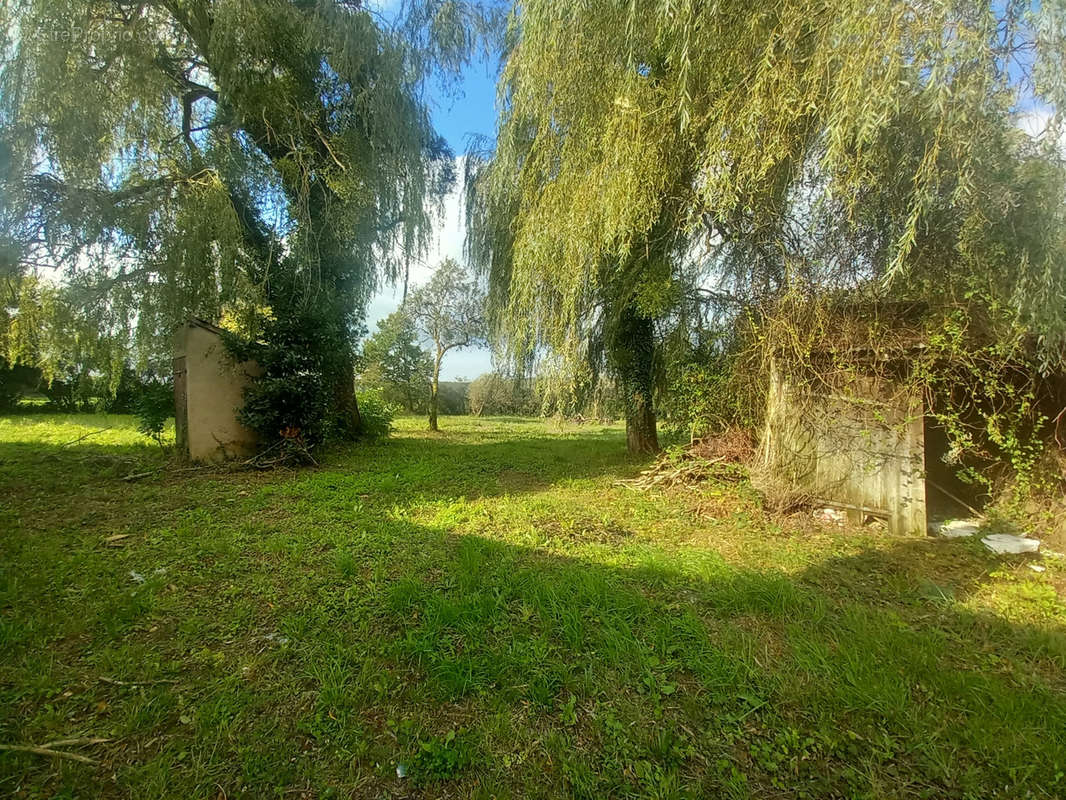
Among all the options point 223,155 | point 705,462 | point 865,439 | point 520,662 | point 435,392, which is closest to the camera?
point 520,662

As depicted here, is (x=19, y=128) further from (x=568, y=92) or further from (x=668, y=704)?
(x=668, y=704)

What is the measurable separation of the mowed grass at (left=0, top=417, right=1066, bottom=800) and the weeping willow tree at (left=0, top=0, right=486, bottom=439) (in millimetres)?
3490

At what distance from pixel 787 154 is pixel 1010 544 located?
3659 mm

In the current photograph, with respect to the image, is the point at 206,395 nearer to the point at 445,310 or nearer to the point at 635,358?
the point at 635,358

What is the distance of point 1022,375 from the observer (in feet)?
12.7

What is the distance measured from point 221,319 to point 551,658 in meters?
7.51

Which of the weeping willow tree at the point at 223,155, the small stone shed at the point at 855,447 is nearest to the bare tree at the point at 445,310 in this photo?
the weeping willow tree at the point at 223,155

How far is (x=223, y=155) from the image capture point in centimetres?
611

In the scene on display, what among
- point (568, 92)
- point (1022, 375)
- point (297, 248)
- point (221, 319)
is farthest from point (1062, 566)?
point (221, 319)

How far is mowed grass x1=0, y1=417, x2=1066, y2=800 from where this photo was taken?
5.26 ft

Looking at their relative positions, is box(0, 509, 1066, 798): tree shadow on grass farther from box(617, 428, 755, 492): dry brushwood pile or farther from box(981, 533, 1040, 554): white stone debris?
box(617, 428, 755, 492): dry brushwood pile

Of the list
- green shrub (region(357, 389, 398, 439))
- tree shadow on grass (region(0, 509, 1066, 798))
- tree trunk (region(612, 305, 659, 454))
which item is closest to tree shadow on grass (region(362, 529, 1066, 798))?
tree shadow on grass (region(0, 509, 1066, 798))

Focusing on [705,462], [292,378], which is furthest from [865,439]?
[292,378]

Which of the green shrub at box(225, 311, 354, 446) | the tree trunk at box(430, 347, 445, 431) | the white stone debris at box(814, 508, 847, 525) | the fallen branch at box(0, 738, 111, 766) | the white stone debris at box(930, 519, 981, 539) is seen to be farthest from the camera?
the tree trunk at box(430, 347, 445, 431)
